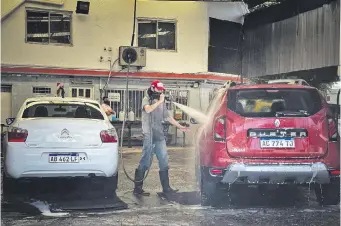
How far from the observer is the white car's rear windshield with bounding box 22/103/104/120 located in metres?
6.52

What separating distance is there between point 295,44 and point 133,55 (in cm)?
535

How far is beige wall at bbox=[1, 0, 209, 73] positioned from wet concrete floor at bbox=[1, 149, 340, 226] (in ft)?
26.3

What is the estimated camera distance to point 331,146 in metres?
5.50

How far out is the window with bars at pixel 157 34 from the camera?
16.0m

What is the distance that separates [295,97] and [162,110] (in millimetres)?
2002

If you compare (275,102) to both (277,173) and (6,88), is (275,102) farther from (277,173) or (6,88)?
(6,88)

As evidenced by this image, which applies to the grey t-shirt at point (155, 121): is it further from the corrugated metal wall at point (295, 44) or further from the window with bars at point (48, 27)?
the window with bars at point (48, 27)

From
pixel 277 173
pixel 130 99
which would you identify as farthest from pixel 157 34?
pixel 277 173

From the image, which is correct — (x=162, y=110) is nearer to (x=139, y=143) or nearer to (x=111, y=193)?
(x=111, y=193)

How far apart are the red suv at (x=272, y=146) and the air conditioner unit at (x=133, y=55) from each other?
932 centimetres

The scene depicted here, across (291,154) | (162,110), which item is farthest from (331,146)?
(162,110)

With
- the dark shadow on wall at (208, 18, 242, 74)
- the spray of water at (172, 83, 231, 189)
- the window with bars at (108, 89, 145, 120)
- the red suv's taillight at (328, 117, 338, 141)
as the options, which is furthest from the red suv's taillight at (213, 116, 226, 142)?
the dark shadow on wall at (208, 18, 242, 74)

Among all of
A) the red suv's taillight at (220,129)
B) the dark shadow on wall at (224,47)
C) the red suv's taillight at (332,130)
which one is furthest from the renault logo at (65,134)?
the dark shadow on wall at (224,47)

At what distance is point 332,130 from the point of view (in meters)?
5.55
